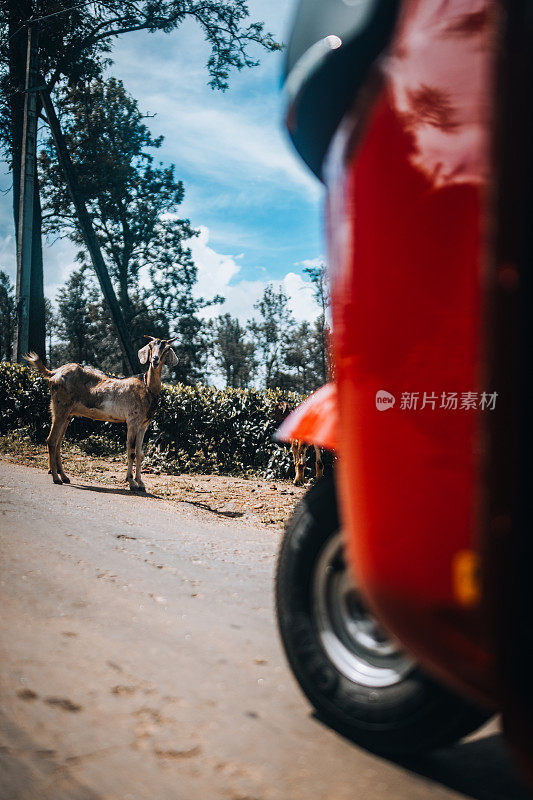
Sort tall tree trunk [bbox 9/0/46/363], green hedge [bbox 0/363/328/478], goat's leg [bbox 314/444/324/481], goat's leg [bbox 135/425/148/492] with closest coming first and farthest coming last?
goat's leg [bbox 135/425/148/492], goat's leg [bbox 314/444/324/481], green hedge [bbox 0/363/328/478], tall tree trunk [bbox 9/0/46/363]

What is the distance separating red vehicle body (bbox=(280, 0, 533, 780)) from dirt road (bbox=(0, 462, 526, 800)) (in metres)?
0.71

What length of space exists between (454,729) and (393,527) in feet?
2.74

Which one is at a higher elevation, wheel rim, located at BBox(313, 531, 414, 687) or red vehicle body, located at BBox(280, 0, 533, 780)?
red vehicle body, located at BBox(280, 0, 533, 780)

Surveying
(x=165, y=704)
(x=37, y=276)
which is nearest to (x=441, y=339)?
(x=165, y=704)

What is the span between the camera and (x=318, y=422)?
6.56 ft

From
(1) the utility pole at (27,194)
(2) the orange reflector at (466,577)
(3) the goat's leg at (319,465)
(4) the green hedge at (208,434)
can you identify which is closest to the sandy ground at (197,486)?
(3) the goat's leg at (319,465)

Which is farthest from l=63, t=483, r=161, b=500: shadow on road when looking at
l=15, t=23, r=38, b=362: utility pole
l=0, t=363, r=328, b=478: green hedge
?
l=15, t=23, r=38, b=362: utility pole

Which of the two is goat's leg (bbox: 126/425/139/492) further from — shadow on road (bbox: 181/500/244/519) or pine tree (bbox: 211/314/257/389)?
Answer: pine tree (bbox: 211/314/257/389)

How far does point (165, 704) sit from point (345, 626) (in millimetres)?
735

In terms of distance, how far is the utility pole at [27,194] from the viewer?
19.9 m

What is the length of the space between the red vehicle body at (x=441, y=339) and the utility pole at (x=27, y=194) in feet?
66.0

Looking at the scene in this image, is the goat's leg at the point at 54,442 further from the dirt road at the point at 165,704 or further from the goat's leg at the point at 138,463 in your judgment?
the dirt road at the point at 165,704

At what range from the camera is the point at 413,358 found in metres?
1.44

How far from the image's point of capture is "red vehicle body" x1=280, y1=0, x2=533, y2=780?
3.80 ft
